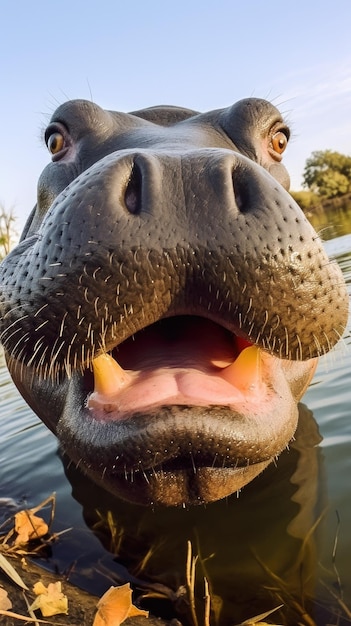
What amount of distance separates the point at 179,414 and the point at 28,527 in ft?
4.61

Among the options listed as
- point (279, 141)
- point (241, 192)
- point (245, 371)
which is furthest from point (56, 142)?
point (245, 371)

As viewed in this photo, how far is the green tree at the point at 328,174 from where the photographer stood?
3125 inches

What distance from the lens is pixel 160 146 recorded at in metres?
2.89

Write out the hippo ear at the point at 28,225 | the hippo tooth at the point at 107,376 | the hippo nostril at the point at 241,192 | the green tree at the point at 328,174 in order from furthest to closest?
the green tree at the point at 328,174 → the hippo ear at the point at 28,225 → the hippo tooth at the point at 107,376 → the hippo nostril at the point at 241,192

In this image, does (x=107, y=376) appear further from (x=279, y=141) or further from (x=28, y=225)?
(x=28, y=225)

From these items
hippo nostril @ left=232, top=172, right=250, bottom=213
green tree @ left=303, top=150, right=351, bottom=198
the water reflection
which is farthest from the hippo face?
green tree @ left=303, top=150, right=351, bottom=198

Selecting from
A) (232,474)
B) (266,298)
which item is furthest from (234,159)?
(232,474)

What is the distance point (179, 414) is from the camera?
2.30 meters

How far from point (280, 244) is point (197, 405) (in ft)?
2.29

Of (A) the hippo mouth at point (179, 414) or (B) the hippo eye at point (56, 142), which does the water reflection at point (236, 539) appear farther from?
(B) the hippo eye at point (56, 142)

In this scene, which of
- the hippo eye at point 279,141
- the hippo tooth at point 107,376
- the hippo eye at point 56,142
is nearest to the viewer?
the hippo tooth at point 107,376

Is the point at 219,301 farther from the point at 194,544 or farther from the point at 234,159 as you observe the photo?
the point at 194,544

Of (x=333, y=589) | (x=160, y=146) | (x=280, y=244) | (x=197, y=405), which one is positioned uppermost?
(x=160, y=146)

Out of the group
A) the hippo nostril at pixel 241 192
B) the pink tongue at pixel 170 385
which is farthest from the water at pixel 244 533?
the hippo nostril at pixel 241 192
